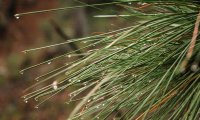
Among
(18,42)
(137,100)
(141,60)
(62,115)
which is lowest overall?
(62,115)

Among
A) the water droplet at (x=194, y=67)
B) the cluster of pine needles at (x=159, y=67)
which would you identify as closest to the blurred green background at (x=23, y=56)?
the cluster of pine needles at (x=159, y=67)

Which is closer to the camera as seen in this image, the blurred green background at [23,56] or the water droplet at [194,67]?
the water droplet at [194,67]

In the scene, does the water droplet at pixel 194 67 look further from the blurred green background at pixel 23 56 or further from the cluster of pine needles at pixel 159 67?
the blurred green background at pixel 23 56

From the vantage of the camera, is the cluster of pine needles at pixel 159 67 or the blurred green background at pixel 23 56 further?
the blurred green background at pixel 23 56

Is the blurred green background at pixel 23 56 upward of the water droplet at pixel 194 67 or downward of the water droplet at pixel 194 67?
downward

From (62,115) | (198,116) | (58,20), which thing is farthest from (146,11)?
(58,20)

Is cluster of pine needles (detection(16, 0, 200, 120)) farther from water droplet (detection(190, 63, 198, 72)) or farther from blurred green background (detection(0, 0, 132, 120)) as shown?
blurred green background (detection(0, 0, 132, 120))

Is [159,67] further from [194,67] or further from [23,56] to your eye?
[23,56]

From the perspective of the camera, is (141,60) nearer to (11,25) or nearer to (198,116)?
(198,116)

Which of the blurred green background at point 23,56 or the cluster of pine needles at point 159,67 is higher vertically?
the cluster of pine needles at point 159,67

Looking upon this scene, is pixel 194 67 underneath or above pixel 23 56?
above

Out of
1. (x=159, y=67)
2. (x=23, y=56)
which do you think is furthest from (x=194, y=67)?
(x=23, y=56)
